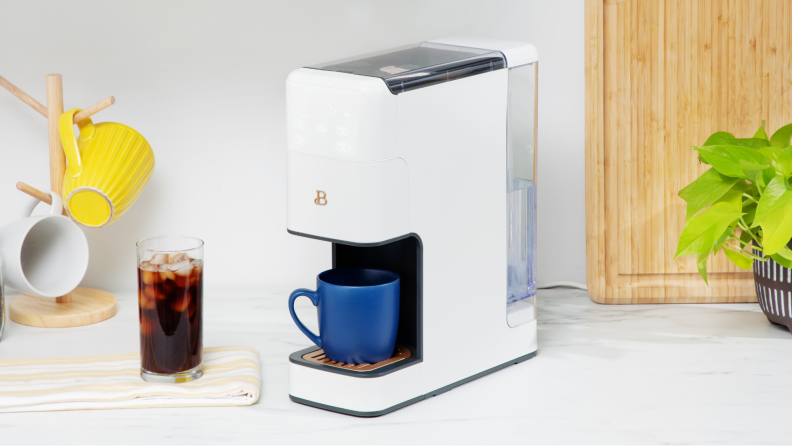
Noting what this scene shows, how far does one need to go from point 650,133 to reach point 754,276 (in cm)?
22

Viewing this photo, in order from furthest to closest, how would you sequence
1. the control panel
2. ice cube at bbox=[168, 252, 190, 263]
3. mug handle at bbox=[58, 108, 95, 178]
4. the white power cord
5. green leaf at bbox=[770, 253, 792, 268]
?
the white power cord
mug handle at bbox=[58, 108, 95, 178]
green leaf at bbox=[770, 253, 792, 268]
ice cube at bbox=[168, 252, 190, 263]
the control panel

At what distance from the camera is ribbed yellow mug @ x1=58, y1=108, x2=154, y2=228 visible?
3.68ft

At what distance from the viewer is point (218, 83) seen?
1.23 metres

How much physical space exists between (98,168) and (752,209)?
2.58ft

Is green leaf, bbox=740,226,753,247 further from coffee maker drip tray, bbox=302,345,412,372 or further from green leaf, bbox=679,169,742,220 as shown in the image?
coffee maker drip tray, bbox=302,345,412,372

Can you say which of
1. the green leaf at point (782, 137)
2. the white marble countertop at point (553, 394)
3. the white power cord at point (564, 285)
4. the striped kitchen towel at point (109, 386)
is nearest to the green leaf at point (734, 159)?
the green leaf at point (782, 137)

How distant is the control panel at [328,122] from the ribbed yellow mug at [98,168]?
36cm

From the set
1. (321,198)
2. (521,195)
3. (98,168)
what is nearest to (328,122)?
(321,198)

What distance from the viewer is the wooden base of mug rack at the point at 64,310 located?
114cm

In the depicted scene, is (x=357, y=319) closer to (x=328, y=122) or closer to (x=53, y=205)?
(x=328, y=122)

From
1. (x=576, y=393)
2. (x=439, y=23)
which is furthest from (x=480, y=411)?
(x=439, y=23)

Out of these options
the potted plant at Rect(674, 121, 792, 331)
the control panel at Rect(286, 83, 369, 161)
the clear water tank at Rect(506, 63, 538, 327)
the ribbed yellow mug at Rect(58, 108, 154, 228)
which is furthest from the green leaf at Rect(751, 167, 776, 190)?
the ribbed yellow mug at Rect(58, 108, 154, 228)

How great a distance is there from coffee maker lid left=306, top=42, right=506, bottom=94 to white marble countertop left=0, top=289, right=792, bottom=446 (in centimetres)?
32

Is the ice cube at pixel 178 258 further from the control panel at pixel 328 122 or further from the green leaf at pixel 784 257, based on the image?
the green leaf at pixel 784 257
